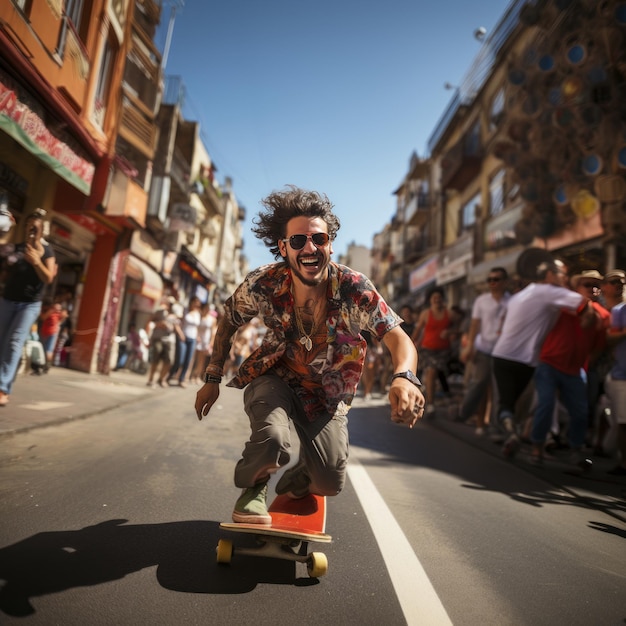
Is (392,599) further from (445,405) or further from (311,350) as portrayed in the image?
(445,405)

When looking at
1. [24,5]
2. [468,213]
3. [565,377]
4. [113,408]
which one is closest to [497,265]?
[468,213]

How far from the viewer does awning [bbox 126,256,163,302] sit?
15913 mm

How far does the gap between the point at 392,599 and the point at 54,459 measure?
301cm

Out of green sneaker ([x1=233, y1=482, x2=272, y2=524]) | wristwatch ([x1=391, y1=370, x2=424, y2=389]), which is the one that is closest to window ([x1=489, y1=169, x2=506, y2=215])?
wristwatch ([x1=391, y1=370, x2=424, y2=389])

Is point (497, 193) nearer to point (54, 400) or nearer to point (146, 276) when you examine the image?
point (146, 276)

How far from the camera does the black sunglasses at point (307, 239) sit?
2770 mm

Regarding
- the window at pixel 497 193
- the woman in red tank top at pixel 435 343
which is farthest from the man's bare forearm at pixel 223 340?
the window at pixel 497 193

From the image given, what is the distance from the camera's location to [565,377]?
5.41m

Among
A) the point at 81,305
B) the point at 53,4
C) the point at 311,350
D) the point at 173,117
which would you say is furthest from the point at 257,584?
the point at 173,117

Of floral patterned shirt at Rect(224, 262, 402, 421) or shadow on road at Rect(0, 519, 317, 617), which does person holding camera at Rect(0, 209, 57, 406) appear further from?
floral patterned shirt at Rect(224, 262, 402, 421)

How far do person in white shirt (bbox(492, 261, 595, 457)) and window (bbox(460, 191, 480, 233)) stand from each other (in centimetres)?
1708

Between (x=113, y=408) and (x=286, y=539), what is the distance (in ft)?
17.9

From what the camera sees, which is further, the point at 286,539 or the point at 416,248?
the point at 416,248

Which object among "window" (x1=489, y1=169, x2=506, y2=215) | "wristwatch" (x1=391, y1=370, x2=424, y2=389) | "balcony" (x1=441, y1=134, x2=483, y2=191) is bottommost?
"wristwatch" (x1=391, y1=370, x2=424, y2=389)
